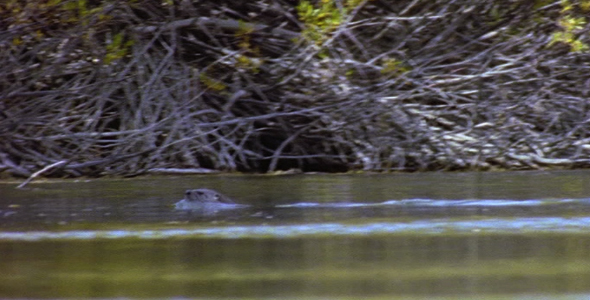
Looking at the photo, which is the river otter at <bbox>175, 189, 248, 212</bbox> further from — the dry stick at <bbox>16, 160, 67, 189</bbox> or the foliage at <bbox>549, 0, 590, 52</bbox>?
the foliage at <bbox>549, 0, 590, 52</bbox>

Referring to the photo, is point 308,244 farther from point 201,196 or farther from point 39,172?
point 39,172

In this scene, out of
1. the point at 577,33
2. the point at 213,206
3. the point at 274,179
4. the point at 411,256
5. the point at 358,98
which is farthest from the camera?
the point at 577,33

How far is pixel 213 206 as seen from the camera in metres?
5.09

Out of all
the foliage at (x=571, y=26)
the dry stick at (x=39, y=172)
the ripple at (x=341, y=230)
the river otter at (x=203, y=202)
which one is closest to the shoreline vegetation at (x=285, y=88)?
the foliage at (x=571, y=26)

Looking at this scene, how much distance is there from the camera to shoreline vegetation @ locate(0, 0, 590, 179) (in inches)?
308

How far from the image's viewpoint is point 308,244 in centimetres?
375

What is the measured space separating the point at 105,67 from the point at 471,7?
3.08m

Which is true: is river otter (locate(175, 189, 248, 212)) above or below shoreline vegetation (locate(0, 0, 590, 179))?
below

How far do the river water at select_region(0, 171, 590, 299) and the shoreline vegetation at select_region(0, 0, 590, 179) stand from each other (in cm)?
161

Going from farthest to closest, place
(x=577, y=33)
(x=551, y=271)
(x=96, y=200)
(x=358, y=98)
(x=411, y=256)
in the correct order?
(x=577, y=33)
(x=358, y=98)
(x=96, y=200)
(x=411, y=256)
(x=551, y=271)

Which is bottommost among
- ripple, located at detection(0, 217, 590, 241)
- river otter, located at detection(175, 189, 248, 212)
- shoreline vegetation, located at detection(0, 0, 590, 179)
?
ripple, located at detection(0, 217, 590, 241)

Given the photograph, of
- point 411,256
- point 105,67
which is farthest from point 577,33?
point 411,256

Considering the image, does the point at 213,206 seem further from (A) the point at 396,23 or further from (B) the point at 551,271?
(A) the point at 396,23

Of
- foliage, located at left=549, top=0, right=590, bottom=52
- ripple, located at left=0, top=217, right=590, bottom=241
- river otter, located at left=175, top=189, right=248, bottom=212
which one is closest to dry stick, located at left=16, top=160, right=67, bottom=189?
river otter, located at left=175, top=189, right=248, bottom=212
